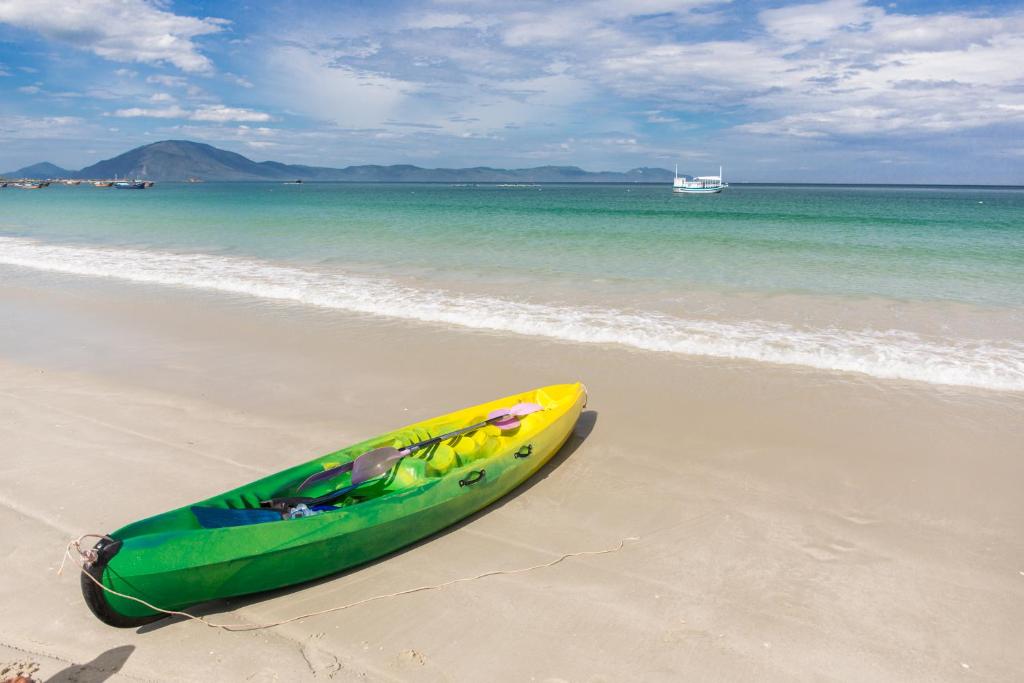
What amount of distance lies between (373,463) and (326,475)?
0.39m

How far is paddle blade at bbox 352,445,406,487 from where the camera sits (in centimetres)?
558

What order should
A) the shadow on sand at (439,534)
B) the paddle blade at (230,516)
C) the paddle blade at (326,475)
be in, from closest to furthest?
the shadow on sand at (439,534) → the paddle blade at (230,516) → the paddle blade at (326,475)

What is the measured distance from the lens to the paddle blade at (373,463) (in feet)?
18.3

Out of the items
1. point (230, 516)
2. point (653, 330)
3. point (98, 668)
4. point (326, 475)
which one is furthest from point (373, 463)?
point (653, 330)

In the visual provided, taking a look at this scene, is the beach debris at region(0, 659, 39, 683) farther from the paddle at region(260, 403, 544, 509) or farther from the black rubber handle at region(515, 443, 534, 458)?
the black rubber handle at region(515, 443, 534, 458)

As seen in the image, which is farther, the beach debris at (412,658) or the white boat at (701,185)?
the white boat at (701,185)

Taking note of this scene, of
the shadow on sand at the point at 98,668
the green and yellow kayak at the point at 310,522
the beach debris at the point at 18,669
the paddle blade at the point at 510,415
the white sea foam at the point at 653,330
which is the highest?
the white sea foam at the point at 653,330

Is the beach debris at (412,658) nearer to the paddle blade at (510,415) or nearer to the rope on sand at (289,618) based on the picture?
the rope on sand at (289,618)

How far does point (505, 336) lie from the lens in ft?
36.9

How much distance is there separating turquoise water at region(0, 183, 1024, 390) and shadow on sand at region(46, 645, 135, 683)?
8.06 metres

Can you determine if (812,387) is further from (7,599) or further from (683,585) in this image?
(7,599)

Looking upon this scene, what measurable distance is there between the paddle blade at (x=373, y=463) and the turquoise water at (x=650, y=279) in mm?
5849

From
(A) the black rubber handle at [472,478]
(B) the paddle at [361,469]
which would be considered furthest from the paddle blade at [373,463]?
(A) the black rubber handle at [472,478]

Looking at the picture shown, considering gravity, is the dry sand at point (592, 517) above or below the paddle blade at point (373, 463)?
below
